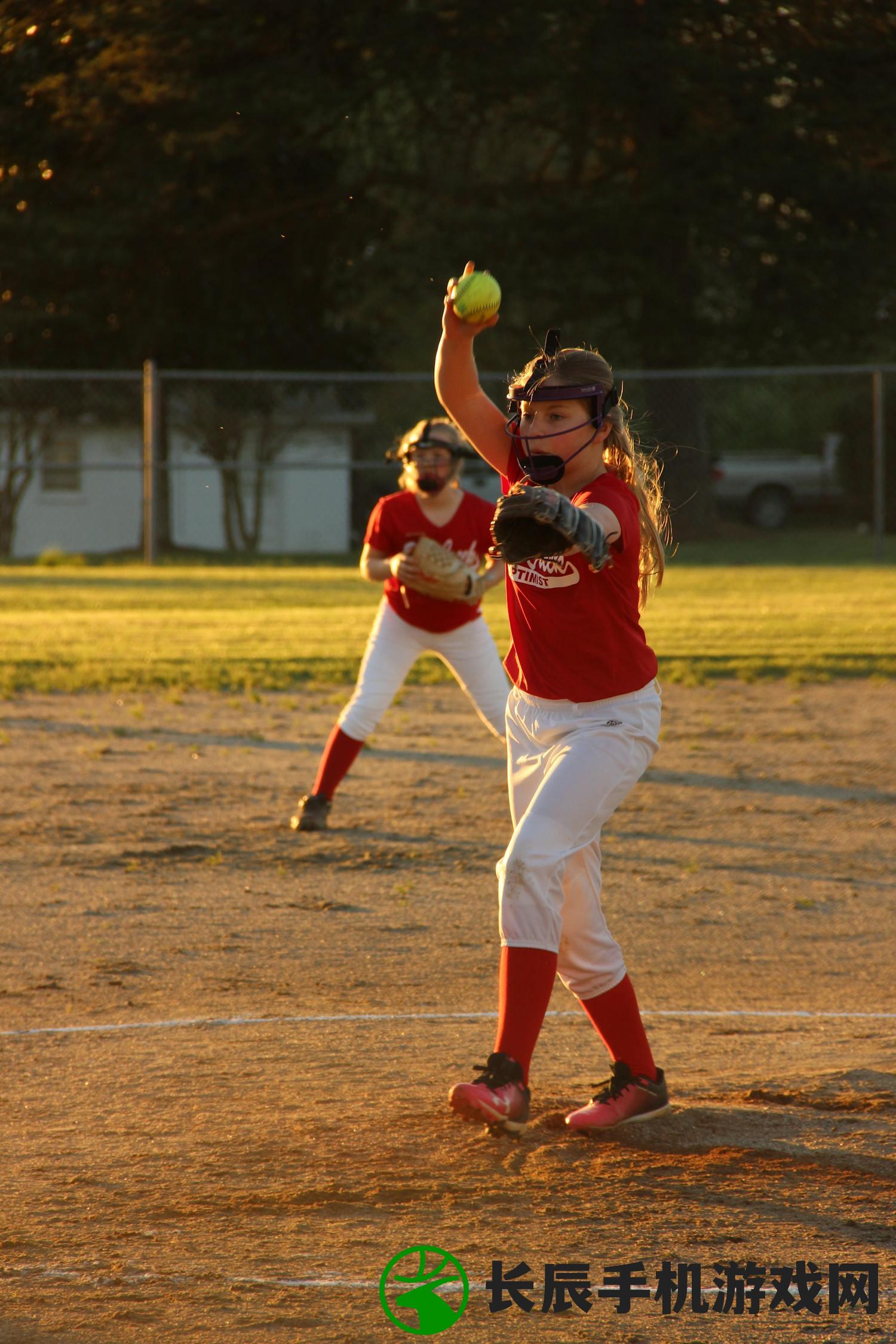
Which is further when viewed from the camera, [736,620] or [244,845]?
[736,620]

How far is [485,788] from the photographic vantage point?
922cm

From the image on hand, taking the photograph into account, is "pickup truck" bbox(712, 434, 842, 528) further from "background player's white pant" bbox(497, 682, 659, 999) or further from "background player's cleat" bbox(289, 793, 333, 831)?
"background player's white pant" bbox(497, 682, 659, 999)

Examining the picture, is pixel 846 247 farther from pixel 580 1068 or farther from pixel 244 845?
pixel 580 1068

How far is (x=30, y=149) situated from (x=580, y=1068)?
24388 millimetres

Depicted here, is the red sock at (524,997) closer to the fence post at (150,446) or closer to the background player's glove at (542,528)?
the background player's glove at (542,528)

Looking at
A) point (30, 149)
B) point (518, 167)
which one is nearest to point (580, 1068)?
point (30, 149)

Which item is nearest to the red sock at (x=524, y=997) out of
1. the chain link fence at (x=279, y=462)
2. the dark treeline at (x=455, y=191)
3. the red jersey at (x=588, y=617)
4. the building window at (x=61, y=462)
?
the red jersey at (x=588, y=617)

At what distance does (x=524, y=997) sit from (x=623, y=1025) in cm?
38

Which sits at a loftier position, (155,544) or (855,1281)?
(155,544)

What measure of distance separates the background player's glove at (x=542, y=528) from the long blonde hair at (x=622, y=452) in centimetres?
30

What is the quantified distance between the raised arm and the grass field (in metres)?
8.59

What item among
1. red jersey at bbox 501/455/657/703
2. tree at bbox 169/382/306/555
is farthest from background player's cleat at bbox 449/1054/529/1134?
tree at bbox 169/382/306/555

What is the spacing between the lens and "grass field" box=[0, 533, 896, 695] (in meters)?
13.6

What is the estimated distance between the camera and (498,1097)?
3.98 metres
